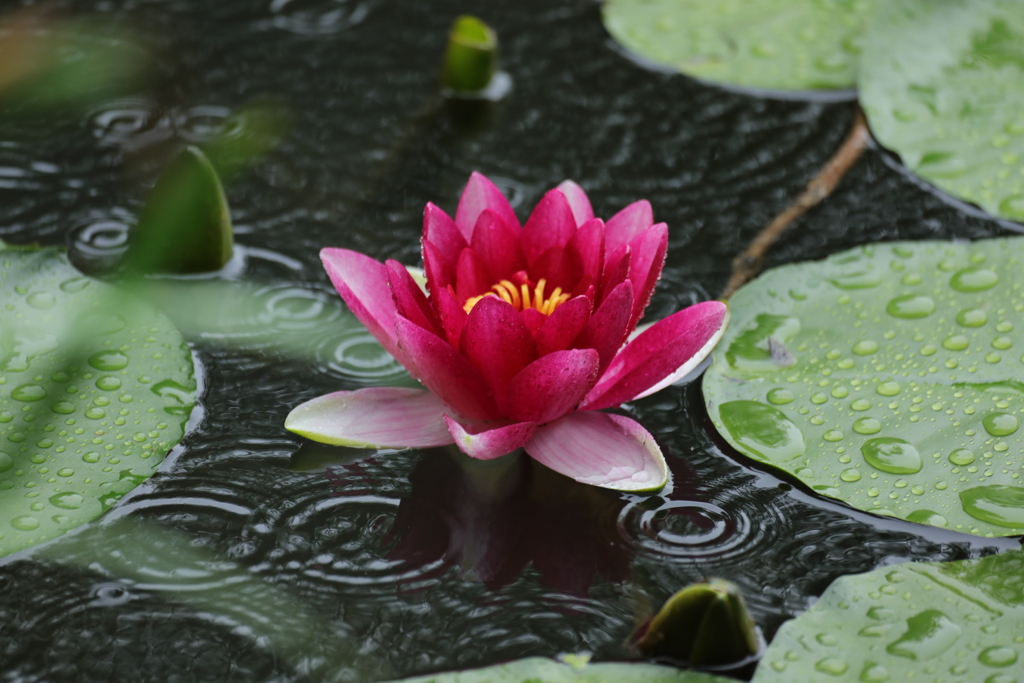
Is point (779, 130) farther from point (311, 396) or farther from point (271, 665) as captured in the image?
point (271, 665)

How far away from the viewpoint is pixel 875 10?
2.97m

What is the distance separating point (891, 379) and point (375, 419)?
898 millimetres

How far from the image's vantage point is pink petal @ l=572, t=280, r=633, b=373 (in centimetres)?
150

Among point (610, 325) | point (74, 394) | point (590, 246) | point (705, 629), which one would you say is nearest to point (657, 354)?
point (610, 325)

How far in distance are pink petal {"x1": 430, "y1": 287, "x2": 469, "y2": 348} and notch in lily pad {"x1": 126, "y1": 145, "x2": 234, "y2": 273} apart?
27.1 inches

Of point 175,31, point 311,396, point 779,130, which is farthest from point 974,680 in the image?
point 175,31

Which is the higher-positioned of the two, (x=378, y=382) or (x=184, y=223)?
(x=184, y=223)

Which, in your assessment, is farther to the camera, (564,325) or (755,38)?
(755,38)

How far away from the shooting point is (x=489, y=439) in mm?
1512

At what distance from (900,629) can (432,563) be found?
0.67 metres

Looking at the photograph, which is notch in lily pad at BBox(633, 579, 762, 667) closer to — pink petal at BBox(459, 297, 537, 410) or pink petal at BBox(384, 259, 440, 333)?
pink petal at BBox(459, 297, 537, 410)

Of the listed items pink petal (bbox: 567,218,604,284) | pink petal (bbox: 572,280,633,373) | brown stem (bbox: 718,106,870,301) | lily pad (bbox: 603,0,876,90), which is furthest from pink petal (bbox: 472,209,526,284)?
lily pad (bbox: 603,0,876,90)

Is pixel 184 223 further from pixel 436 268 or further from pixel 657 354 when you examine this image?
pixel 657 354

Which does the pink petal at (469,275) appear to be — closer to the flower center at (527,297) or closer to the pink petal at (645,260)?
the flower center at (527,297)
